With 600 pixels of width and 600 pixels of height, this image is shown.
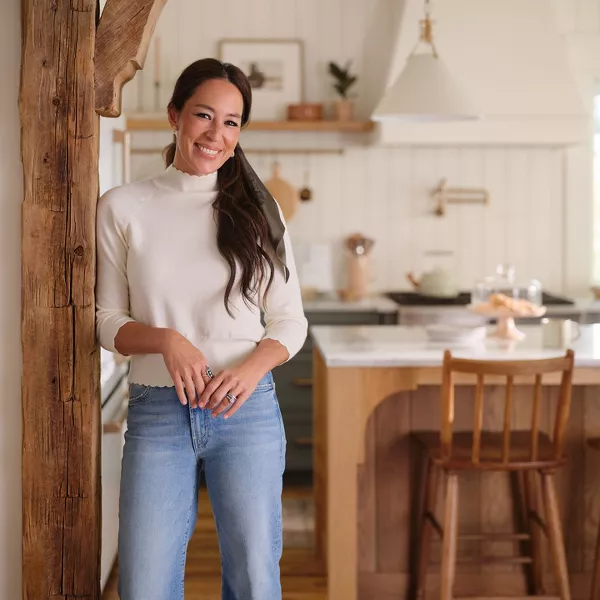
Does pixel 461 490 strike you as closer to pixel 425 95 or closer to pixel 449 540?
pixel 449 540

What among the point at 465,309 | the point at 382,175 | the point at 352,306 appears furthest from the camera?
the point at 382,175

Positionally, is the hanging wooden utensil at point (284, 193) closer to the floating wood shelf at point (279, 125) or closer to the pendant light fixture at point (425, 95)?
the floating wood shelf at point (279, 125)

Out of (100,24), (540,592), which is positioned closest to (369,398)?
(540,592)

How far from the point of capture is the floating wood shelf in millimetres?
5000

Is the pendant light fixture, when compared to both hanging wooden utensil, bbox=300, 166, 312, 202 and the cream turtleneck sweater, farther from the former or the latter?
hanging wooden utensil, bbox=300, 166, 312, 202

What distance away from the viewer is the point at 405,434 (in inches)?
123

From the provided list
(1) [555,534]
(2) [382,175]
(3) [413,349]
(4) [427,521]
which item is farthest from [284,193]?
(1) [555,534]

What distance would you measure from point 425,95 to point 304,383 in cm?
198

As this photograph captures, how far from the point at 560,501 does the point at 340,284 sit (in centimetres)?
243

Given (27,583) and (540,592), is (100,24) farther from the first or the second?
(540,592)

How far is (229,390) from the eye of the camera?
1851 mm

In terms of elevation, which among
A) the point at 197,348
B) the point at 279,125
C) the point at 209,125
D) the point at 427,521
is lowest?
the point at 427,521

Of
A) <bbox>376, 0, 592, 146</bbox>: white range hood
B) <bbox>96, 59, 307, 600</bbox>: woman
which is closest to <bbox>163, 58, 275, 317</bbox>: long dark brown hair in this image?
<bbox>96, 59, 307, 600</bbox>: woman

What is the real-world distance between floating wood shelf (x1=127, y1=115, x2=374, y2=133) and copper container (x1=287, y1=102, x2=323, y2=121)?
0.16 feet
